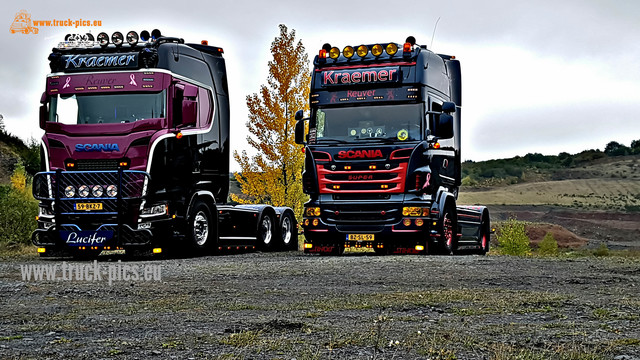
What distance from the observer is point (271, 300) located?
1075 centimetres

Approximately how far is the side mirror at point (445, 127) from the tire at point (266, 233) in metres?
6.40

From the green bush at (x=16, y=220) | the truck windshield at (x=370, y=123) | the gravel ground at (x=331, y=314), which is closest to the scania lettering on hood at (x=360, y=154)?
the truck windshield at (x=370, y=123)

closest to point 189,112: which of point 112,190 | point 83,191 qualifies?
point 112,190

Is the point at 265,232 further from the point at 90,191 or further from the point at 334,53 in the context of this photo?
the point at 90,191

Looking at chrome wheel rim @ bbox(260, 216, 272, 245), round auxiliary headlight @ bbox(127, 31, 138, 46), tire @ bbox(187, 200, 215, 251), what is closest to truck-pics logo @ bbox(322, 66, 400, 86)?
tire @ bbox(187, 200, 215, 251)

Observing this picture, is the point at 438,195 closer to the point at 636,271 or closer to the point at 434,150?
the point at 434,150

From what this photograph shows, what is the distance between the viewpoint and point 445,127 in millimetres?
19328

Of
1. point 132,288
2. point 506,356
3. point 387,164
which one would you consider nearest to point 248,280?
point 132,288

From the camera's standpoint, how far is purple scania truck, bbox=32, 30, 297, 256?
1830 centimetres

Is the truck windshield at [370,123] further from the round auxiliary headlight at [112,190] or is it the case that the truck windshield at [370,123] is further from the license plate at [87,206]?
the license plate at [87,206]

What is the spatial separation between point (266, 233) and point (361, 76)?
6.48m

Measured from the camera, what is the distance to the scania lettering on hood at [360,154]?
18953mm

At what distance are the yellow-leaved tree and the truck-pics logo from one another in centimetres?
1191

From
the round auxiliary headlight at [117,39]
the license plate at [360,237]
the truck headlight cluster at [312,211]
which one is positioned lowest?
the license plate at [360,237]
